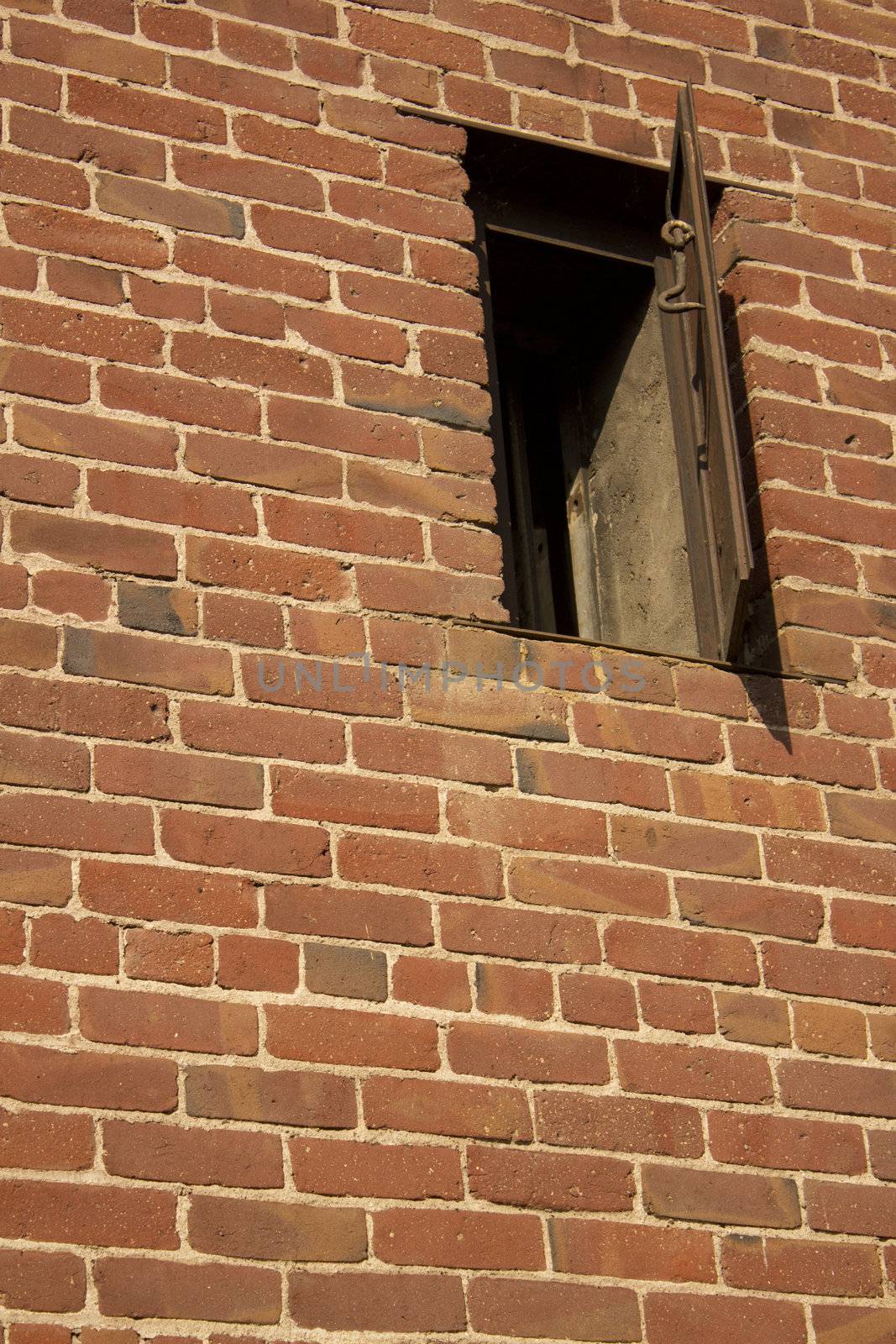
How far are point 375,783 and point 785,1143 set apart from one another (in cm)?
96

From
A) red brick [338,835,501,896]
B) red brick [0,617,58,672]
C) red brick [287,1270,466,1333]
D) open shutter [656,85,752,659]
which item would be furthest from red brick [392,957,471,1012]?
open shutter [656,85,752,659]

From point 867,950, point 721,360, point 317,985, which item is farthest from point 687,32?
point 317,985

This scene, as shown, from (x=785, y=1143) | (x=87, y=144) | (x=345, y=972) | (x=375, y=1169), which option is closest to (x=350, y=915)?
(x=345, y=972)

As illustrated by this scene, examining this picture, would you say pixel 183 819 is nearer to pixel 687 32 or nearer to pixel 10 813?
pixel 10 813

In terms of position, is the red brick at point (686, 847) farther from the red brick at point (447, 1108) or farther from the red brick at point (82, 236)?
the red brick at point (82, 236)

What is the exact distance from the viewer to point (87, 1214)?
3143mm

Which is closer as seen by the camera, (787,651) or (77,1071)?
(77,1071)

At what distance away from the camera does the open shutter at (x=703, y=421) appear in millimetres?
3922

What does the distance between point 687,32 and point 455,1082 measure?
8.35 ft

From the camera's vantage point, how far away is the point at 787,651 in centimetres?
412

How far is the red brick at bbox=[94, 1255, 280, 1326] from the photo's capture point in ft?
10.2

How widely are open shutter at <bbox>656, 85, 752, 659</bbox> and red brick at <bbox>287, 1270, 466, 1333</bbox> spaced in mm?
1399

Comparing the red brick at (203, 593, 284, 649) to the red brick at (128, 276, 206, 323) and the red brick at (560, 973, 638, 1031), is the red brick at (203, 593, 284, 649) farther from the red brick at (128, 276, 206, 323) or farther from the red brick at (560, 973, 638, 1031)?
the red brick at (560, 973, 638, 1031)

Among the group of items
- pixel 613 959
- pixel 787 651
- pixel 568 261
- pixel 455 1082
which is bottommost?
pixel 455 1082
